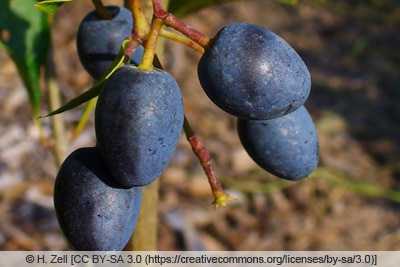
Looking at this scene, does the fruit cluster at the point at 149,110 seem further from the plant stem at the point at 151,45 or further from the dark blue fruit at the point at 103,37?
the dark blue fruit at the point at 103,37

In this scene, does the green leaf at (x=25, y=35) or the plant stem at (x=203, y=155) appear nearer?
the plant stem at (x=203, y=155)

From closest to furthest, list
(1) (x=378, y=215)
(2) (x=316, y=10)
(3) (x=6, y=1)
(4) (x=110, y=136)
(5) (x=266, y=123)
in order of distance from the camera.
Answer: (4) (x=110, y=136) < (5) (x=266, y=123) < (3) (x=6, y=1) < (1) (x=378, y=215) < (2) (x=316, y=10)

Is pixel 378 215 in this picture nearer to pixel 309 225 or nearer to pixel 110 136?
pixel 309 225

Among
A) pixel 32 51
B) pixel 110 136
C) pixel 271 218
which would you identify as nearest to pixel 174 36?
pixel 110 136

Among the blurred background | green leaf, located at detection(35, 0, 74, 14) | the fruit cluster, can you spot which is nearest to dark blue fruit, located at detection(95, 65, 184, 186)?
the fruit cluster

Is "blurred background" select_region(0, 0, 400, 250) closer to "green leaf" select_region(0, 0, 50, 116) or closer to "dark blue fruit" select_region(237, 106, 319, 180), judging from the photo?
"green leaf" select_region(0, 0, 50, 116)

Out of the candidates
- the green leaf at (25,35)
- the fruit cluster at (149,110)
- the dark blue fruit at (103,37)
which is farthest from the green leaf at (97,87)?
the green leaf at (25,35)
